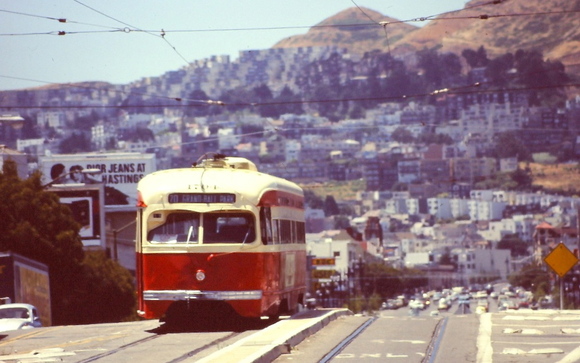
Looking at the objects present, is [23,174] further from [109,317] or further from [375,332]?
[375,332]

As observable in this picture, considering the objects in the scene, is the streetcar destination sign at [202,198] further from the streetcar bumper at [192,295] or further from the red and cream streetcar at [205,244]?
the streetcar bumper at [192,295]

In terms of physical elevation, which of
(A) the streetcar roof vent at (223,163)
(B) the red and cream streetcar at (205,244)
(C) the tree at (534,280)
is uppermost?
(A) the streetcar roof vent at (223,163)

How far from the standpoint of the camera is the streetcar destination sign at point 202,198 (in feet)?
86.6

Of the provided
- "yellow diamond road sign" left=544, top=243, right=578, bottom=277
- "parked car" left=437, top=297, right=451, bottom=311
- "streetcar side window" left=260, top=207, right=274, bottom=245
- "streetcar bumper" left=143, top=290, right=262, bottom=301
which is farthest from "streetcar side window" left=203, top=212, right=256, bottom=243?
"parked car" left=437, top=297, right=451, bottom=311

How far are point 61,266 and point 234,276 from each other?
28360 mm

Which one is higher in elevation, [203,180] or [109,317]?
[203,180]

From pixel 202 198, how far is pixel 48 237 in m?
27.6

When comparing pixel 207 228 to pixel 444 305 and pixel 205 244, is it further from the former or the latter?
pixel 444 305

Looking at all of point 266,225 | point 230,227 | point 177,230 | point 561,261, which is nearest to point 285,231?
point 266,225

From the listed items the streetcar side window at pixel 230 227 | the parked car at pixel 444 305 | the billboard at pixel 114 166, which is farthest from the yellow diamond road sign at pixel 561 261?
the parked car at pixel 444 305

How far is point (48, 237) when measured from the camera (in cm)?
5288

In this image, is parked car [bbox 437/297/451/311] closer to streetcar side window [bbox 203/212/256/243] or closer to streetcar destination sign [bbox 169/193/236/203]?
streetcar side window [bbox 203/212/256/243]

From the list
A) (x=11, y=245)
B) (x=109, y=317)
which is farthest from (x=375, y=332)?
(x=109, y=317)

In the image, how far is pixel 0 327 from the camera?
31.4m
